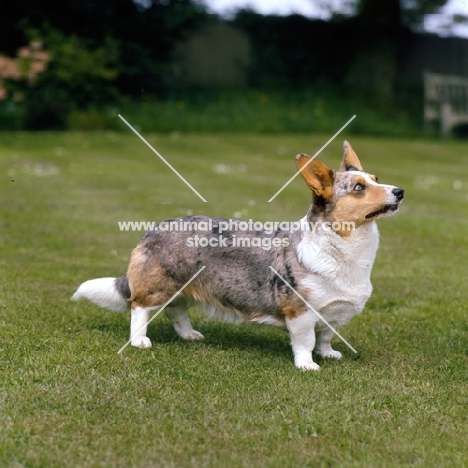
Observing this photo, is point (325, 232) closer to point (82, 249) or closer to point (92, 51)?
point (82, 249)

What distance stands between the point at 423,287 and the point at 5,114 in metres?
15.7

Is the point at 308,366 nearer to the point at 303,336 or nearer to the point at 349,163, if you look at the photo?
the point at 303,336

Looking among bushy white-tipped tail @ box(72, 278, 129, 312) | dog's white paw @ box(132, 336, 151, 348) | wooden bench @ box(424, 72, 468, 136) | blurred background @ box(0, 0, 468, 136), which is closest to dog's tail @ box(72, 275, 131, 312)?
bushy white-tipped tail @ box(72, 278, 129, 312)

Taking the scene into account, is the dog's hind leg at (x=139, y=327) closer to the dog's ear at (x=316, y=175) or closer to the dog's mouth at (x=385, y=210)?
the dog's ear at (x=316, y=175)

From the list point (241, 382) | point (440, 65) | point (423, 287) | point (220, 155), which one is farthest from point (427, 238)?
point (440, 65)

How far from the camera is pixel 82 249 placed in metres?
8.48

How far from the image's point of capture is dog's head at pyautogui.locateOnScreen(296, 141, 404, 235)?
15.7ft

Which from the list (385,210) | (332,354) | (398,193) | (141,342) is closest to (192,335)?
(141,342)

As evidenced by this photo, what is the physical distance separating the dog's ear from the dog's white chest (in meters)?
0.29

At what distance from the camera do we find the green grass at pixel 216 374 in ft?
12.3

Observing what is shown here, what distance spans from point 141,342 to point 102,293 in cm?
46

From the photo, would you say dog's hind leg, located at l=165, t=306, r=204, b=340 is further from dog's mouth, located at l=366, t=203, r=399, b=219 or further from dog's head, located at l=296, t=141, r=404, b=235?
dog's mouth, located at l=366, t=203, r=399, b=219

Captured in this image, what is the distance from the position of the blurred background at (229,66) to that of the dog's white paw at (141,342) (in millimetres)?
15546

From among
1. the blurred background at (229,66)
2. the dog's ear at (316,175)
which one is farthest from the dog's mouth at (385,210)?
the blurred background at (229,66)
